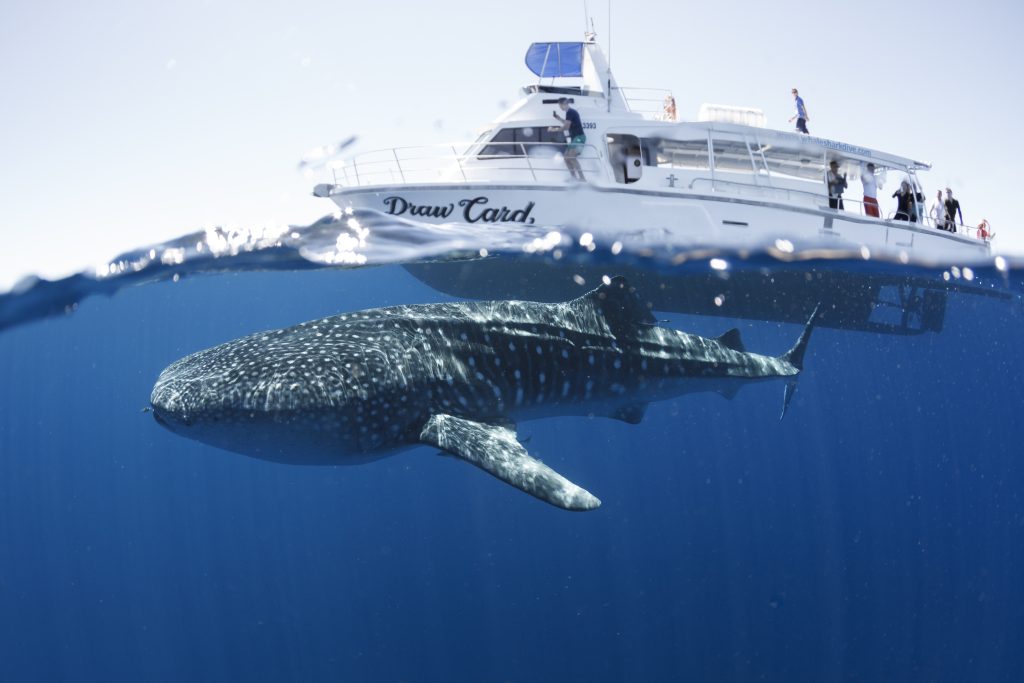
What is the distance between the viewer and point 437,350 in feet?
18.6

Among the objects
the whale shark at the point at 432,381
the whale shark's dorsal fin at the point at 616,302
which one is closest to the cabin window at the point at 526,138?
the whale shark at the point at 432,381

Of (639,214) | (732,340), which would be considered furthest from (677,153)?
(732,340)

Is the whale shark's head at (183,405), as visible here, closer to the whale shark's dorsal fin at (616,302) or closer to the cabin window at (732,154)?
the whale shark's dorsal fin at (616,302)

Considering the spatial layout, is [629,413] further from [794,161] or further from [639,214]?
[794,161]

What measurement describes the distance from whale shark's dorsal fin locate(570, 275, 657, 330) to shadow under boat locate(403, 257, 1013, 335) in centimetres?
890

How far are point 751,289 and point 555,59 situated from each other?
8867 millimetres

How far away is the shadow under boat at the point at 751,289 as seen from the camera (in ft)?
54.5

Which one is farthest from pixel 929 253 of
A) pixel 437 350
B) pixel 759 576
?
pixel 759 576

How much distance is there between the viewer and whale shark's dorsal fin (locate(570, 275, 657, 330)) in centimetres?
662

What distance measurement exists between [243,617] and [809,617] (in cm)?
4004

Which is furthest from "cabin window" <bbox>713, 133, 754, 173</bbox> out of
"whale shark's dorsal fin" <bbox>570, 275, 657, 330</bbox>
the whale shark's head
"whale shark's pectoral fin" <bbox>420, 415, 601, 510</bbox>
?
the whale shark's head

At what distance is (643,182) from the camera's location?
1507 cm

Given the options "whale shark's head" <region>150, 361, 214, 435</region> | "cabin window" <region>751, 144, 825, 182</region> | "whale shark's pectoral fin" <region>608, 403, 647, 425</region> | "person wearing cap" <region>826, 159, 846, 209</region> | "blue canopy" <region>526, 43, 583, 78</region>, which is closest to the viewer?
"whale shark's head" <region>150, 361, 214, 435</region>

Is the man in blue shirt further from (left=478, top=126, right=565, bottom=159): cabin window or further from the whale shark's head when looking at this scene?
the whale shark's head
